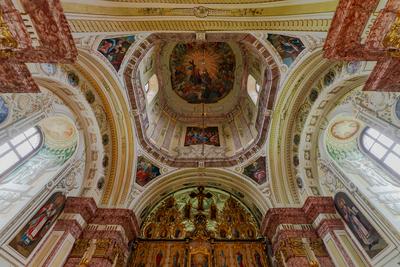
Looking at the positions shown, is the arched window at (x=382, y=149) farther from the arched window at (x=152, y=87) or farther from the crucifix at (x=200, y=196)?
the arched window at (x=152, y=87)

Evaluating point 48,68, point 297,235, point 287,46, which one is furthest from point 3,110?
point 297,235

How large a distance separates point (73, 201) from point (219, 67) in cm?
1167

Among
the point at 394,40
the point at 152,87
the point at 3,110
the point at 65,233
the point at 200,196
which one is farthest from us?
the point at 152,87

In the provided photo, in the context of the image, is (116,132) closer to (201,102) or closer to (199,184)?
(199,184)

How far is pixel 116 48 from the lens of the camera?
8414 millimetres

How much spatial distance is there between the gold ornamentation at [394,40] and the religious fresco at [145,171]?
32.3ft

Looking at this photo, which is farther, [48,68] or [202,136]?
[202,136]

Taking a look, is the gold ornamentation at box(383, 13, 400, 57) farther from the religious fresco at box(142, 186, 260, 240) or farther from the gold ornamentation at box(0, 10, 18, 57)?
the religious fresco at box(142, 186, 260, 240)

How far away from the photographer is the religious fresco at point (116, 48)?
8.01m

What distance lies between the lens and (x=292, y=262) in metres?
7.75

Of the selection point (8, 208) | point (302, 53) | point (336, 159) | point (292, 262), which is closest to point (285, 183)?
point (336, 159)

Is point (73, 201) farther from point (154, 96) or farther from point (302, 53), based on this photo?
point (302, 53)

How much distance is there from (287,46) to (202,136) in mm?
7299

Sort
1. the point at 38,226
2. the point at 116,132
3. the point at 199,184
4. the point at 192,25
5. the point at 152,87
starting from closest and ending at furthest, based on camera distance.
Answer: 1. the point at 192,25
2. the point at 38,226
3. the point at 116,132
4. the point at 199,184
5. the point at 152,87
